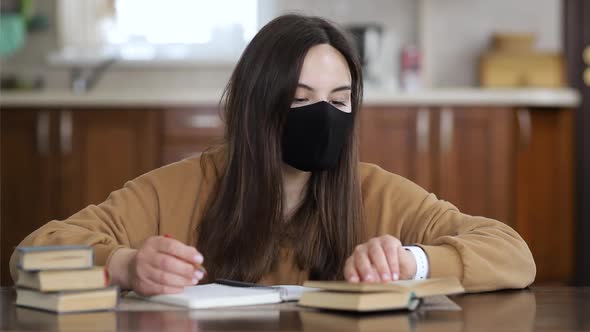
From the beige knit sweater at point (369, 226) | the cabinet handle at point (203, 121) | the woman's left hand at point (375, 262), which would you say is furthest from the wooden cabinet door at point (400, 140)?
the woman's left hand at point (375, 262)

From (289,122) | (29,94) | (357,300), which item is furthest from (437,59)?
(357,300)

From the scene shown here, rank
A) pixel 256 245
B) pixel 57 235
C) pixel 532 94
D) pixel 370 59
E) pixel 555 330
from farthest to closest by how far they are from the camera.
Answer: pixel 370 59
pixel 532 94
pixel 256 245
pixel 57 235
pixel 555 330

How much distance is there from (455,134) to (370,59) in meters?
0.62

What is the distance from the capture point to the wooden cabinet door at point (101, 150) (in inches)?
183

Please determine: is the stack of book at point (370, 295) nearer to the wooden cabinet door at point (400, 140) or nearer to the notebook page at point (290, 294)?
the notebook page at point (290, 294)

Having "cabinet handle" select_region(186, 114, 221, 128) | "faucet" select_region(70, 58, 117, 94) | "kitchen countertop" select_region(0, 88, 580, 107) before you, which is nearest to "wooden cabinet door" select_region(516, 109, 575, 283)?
"kitchen countertop" select_region(0, 88, 580, 107)

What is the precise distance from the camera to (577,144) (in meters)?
5.04

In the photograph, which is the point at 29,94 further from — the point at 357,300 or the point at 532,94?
the point at 357,300

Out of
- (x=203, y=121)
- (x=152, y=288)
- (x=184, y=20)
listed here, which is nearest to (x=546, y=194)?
(x=203, y=121)

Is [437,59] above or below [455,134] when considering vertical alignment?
above

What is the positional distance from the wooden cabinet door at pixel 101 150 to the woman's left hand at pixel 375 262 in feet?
10.8

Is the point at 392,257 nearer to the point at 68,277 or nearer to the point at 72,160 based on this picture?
the point at 68,277

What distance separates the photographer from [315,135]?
6.10ft

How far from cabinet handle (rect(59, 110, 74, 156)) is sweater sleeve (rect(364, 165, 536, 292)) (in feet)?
9.47
